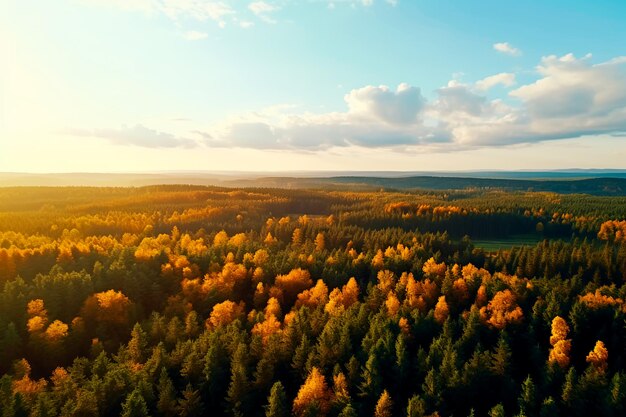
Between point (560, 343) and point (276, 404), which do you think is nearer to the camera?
point (276, 404)

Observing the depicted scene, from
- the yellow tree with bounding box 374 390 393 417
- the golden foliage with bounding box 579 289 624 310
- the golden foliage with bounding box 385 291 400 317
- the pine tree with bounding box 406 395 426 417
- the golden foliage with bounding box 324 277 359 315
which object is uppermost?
the golden foliage with bounding box 579 289 624 310

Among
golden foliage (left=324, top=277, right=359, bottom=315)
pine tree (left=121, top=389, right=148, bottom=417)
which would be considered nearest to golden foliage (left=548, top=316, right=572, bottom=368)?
golden foliage (left=324, top=277, right=359, bottom=315)

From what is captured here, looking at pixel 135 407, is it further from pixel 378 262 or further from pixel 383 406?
pixel 378 262

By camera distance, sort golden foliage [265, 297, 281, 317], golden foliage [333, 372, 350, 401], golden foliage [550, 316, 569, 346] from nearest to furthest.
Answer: golden foliage [333, 372, 350, 401], golden foliage [550, 316, 569, 346], golden foliage [265, 297, 281, 317]

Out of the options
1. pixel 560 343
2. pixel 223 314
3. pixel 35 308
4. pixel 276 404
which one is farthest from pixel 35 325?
pixel 560 343

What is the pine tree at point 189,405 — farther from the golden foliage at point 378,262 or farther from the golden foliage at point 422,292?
the golden foliage at point 378,262

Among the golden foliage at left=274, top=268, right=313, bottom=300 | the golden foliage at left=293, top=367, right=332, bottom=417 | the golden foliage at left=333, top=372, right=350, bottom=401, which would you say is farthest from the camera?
the golden foliage at left=274, top=268, right=313, bottom=300

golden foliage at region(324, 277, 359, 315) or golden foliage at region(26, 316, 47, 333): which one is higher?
golden foliage at region(26, 316, 47, 333)

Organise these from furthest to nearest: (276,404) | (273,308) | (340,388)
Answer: (273,308), (340,388), (276,404)

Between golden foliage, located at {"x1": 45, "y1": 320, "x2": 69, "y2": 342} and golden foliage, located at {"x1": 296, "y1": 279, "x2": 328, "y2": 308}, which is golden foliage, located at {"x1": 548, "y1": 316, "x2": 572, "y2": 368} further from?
golden foliage, located at {"x1": 45, "y1": 320, "x2": 69, "y2": 342}
